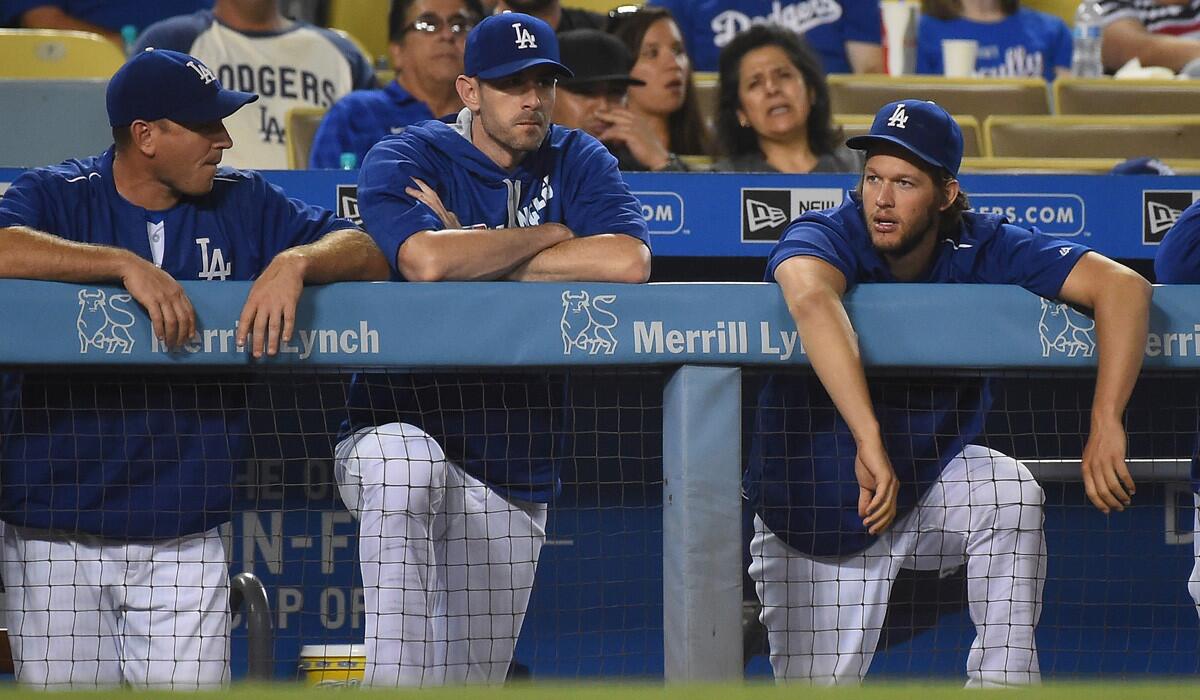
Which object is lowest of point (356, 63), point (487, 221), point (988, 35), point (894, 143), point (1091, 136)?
point (487, 221)

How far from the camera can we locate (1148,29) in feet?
21.8

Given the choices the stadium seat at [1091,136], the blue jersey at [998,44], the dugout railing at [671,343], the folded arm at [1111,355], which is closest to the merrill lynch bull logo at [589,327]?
the dugout railing at [671,343]

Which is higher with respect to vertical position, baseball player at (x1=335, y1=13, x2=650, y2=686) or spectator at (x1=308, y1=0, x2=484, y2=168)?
spectator at (x1=308, y1=0, x2=484, y2=168)

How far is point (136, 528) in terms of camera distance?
2.77m

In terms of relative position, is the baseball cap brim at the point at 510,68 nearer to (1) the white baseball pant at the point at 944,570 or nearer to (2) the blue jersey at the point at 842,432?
(2) the blue jersey at the point at 842,432

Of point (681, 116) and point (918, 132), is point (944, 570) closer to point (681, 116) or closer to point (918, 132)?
point (918, 132)

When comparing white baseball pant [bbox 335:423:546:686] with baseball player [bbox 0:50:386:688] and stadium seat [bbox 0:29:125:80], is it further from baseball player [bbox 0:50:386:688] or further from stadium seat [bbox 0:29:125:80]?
stadium seat [bbox 0:29:125:80]

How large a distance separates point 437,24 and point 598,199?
1760 mm

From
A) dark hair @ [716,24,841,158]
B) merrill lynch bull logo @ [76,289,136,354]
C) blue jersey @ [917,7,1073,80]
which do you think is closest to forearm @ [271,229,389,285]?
merrill lynch bull logo @ [76,289,136,354]

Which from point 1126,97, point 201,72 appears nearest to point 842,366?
point 201,72

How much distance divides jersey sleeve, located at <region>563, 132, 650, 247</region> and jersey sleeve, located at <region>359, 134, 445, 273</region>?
1.01 feet

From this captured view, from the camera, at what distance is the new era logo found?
13.4 ft

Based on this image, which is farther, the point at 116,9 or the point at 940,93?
the point at 116,9

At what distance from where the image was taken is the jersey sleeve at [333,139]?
14.7ft
